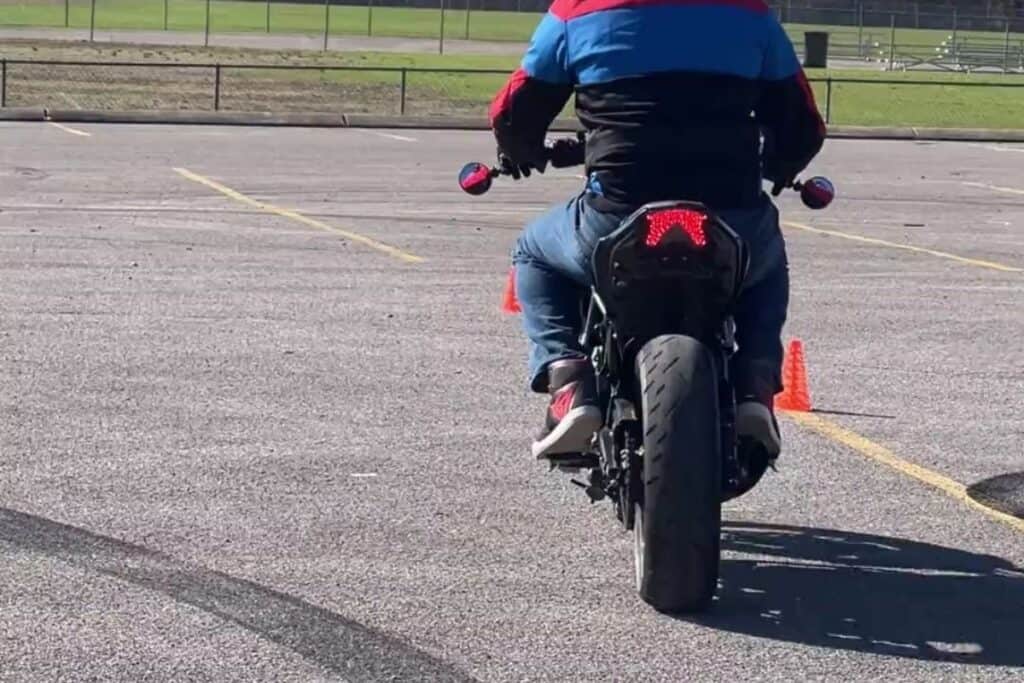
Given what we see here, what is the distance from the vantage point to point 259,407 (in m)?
8.68

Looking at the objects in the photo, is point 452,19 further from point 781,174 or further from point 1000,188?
point 781,174

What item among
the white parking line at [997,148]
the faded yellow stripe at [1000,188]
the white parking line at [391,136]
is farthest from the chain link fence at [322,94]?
the faded yellow stripe at [1000,188]

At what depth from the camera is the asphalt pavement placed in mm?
5441

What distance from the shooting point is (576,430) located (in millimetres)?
5941

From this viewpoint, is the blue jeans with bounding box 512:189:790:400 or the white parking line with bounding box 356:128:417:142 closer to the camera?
the blue jeans with bounding box 512:189:790:400

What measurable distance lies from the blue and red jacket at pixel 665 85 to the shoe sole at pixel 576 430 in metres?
0.60

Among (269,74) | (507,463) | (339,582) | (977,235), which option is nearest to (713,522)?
(339,582)

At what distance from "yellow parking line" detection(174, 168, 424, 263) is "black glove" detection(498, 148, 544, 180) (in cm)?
744

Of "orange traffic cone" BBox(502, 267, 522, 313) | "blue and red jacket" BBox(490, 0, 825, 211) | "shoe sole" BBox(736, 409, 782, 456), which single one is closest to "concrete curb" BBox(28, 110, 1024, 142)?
"orange traffic cone" BBox(502, 267, 522, 313)

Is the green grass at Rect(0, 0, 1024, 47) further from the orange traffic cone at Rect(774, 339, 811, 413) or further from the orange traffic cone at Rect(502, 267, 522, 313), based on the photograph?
the orange traffic cone at Rect(774, 339, 811, 413)

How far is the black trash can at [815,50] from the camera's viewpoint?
53.1 m

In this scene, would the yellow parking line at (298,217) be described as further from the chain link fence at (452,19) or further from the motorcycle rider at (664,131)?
the chain link fence at (452,19)

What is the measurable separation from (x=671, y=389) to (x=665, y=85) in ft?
3.03

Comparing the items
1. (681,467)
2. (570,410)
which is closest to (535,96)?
(570,410)
